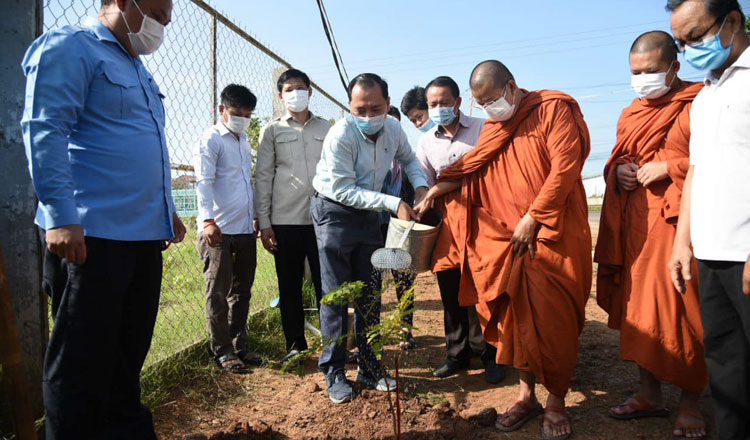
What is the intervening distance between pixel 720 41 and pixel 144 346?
114 inches

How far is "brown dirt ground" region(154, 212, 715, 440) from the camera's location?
2.59 meters

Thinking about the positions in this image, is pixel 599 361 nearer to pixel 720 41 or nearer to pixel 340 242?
pixel 340 242

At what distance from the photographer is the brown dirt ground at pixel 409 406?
2594mm

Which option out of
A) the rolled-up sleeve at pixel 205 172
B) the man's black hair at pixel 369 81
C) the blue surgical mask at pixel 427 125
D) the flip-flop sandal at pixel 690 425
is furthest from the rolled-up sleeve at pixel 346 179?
the blue surgical mask at pixel 427 125

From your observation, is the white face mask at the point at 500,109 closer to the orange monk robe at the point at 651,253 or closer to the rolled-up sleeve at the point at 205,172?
the orange monk robe at the point at 651,253

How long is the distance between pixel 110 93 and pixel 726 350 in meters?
2.81

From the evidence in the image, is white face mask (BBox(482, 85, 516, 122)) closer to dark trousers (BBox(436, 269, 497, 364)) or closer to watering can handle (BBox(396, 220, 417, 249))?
watering can handle (BBox(396, 220, 417, 249))

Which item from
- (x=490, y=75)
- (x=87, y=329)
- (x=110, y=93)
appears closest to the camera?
(x=87, y=329)

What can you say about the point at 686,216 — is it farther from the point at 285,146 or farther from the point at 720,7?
the point at 285,146

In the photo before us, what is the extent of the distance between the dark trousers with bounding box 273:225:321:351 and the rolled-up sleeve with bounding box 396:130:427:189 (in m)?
0.94

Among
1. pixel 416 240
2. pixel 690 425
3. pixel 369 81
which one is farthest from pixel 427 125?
pixel 690 425

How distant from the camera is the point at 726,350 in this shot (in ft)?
6.57

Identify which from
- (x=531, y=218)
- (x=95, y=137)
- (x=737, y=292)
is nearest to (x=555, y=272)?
(x=531, y=218)

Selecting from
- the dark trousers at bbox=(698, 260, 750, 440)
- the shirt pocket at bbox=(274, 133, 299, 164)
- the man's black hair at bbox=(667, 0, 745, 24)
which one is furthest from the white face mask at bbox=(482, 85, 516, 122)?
the shirt pocket at bbox=(274, 133, 299, 164)
